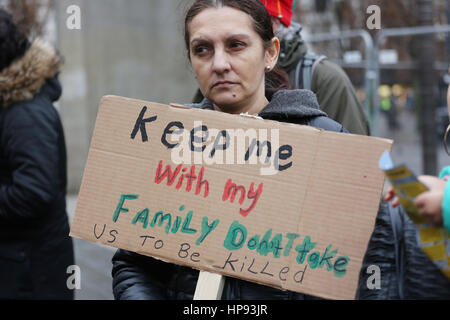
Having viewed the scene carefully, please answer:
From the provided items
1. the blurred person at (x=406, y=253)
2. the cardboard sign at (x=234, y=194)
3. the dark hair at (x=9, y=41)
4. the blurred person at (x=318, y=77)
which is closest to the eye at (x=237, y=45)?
the cardboard sign at (x=234, y=194)

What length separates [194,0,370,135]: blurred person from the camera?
2.78 metres

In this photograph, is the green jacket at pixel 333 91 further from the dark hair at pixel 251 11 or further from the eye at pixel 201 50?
the eye at pixel 201 50

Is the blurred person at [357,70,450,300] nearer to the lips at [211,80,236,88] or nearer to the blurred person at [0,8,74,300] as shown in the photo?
the lips at [211,80,236,88]

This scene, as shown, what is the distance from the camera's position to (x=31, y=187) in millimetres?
2799

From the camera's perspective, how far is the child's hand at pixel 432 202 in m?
1.35

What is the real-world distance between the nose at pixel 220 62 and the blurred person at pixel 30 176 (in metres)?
1.39

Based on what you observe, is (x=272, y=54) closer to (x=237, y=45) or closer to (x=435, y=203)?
(x=237, y=45)

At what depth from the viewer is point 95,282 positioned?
5320mm

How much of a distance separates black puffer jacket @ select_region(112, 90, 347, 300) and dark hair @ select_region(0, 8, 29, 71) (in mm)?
1623

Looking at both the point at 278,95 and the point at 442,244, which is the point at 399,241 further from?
the point at 278,95

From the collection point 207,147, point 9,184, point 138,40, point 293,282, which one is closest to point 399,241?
point 293,282

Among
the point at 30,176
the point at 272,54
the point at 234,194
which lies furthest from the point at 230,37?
the point at 30,176

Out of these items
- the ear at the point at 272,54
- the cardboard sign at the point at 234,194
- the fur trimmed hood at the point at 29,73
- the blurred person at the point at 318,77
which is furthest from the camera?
the fur trimmed hood at the point at 29,73

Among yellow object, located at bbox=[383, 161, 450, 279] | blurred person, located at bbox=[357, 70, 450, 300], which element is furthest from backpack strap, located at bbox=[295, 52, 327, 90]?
yellow object, located at bbox=[383, 161, 450, 279]
